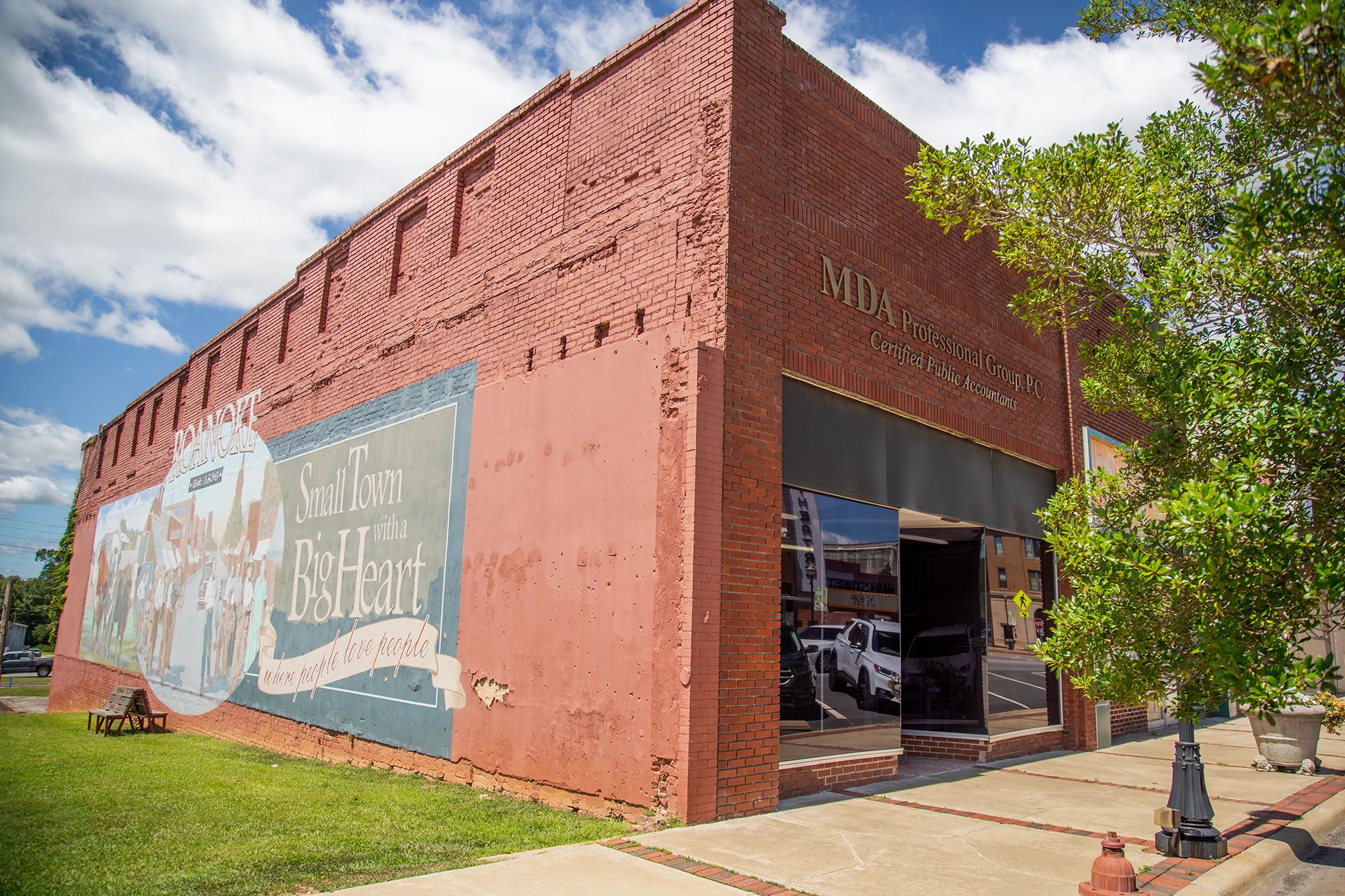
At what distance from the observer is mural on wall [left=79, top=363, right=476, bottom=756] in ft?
33.4

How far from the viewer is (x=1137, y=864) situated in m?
5.77

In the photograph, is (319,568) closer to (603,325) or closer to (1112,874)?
(603,325)

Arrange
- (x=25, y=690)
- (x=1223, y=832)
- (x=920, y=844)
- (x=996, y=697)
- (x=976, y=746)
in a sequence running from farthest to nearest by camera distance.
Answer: (x=25, y=690) < (x=996, y=697) < (x=976, y=746) < (x=1223, y=832) < (x=920, y=844)

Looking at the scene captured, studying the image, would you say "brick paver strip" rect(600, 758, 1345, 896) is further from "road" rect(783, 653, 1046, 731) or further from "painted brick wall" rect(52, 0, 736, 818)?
"painted brick wall" rect(52, 0, 736, 818)

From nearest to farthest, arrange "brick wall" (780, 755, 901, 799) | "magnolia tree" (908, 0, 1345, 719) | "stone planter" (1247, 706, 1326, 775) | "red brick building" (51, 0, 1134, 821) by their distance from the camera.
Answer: "magnolia tree" (908, 0, 1345, 719) → "red brick building" (51, 0, 1134, 821) → "brick wall" (780, 755, 901, 799) → "stone planter" (1247, 706, 1326, 775)

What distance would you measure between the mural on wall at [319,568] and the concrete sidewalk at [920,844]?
415cm

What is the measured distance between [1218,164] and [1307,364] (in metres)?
2.48

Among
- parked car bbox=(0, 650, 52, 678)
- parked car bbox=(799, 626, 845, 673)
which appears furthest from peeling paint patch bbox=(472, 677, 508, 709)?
parked car bbox=(0, 650, 52, 678)

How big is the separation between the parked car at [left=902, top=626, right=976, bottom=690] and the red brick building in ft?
0.15

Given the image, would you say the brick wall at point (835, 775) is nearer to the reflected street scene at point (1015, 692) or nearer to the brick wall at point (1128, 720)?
the reflected street scene at point (1015, 692)

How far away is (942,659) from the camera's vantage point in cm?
1152

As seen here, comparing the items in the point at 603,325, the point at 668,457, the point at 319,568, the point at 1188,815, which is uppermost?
the point at 603,325

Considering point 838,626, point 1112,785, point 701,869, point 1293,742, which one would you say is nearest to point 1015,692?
point 1112,785

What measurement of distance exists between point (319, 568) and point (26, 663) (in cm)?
5463
